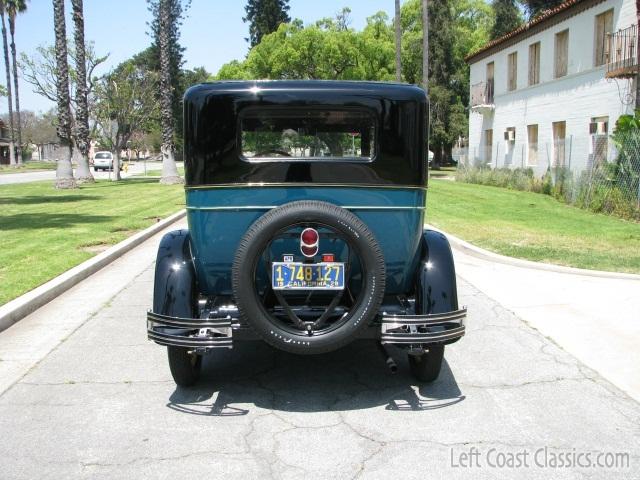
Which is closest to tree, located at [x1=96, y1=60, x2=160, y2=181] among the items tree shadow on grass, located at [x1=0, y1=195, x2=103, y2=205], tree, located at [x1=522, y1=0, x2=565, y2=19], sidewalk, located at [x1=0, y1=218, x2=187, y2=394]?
tree shadow on grass, located at [x1=0, y1=195, x2=103, y2=205]

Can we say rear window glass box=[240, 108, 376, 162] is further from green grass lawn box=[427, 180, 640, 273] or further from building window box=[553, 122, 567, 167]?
building window box=[553, 122, 567, 167]

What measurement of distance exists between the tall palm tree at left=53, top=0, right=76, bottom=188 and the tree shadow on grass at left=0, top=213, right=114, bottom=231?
9921 mm

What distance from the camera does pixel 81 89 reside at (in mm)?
26031

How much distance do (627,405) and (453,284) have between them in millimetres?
1405

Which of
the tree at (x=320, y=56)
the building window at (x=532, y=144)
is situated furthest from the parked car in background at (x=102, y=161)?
the building window at (x=532, y=144)

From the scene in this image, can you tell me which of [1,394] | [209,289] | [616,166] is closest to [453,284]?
[209,289]

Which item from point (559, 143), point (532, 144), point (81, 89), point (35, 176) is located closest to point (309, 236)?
point (559, 143)

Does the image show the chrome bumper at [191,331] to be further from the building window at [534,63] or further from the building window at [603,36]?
the building window at [534,63]

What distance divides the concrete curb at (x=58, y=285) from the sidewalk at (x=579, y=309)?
5.19m

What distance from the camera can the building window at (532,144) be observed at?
26.3 meters

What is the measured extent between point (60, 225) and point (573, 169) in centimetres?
1591

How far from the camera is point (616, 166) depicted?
15.6m

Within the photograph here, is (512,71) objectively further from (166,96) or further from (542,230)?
(542,230)

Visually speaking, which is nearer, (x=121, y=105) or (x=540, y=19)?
(x=540, y=19)
